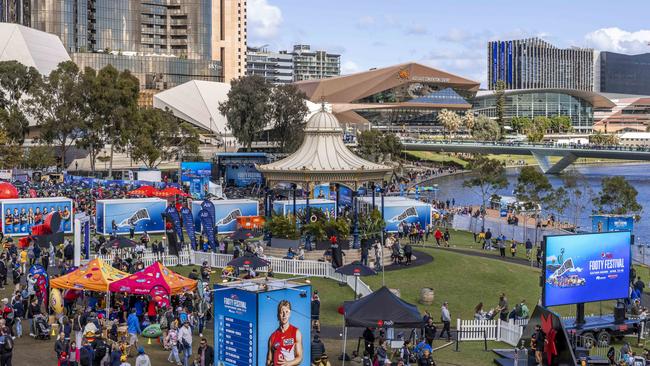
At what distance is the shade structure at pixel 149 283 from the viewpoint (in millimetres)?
24688

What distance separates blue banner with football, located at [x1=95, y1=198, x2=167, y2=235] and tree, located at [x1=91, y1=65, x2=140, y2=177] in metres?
35.5

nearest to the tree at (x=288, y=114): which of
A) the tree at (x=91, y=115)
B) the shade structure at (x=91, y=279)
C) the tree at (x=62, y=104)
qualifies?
the tree at (x=62, y=104)

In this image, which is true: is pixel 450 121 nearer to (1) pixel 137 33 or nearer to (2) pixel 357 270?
(1) pixel 137 33

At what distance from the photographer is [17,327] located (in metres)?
24.2

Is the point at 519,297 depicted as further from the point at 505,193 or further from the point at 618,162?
the point at 618,162

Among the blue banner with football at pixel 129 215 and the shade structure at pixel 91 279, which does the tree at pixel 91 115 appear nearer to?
the blue banner with football at pixel 129 215

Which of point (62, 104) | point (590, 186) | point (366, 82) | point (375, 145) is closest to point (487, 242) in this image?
point (62, 104)

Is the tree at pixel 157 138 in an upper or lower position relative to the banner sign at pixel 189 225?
upper

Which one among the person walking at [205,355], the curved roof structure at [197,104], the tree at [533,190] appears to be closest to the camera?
the person walking at [205,355]

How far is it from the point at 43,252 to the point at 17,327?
37.6 ft

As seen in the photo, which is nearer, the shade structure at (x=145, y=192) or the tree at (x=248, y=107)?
the shade structure at (x=145, y=192)

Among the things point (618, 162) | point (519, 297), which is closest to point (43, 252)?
point (519, 297)

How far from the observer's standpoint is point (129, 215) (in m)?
44.6

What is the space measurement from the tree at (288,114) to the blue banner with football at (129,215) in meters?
56.0
